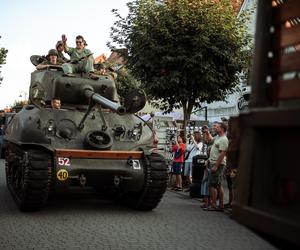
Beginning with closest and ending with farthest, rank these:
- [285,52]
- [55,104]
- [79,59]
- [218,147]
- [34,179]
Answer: [285,52] → [34,179] → [218,147] → [55,104] → [79,59]

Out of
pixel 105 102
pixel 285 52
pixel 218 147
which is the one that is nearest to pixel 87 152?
pixel 105 102

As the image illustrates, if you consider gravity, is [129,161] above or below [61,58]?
below

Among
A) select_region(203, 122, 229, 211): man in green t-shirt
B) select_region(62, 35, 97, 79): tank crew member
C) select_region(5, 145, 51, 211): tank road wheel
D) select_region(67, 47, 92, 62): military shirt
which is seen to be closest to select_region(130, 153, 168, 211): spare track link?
select_region(203, 122, 229, 211): man in green t-shirt

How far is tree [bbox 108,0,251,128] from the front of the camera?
1727 centimetres

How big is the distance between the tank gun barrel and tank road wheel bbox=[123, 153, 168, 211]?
1161mm

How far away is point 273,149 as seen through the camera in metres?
2.32

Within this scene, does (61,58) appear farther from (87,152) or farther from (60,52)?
(87,152)

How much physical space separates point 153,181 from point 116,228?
159cm

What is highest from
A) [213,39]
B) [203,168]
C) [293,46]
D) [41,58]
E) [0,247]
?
[213,39]

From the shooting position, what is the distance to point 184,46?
17.3m

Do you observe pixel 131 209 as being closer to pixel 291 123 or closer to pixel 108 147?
pixel 108 147

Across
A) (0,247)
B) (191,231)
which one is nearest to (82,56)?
(191,231)

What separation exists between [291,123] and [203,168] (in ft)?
31.9

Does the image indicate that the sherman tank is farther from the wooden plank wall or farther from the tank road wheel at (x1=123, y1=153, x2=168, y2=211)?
the wooden plank wall
